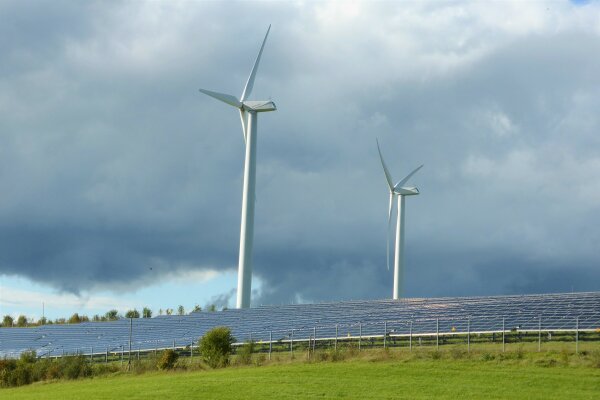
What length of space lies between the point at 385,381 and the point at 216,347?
58.2 ft

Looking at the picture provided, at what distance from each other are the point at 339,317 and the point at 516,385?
34.3 meters

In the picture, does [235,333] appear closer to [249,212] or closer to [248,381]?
[249,212]

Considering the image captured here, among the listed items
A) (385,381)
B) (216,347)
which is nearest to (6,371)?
(216,347)

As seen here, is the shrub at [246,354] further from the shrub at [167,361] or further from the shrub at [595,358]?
the shrub at [595,358]

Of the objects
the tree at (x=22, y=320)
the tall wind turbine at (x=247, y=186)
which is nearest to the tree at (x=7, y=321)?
the tree at (x=22, y=320)

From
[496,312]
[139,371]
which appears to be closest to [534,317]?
[496,312]

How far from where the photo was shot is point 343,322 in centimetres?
7769

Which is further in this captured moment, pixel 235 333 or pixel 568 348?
pixel 235 333

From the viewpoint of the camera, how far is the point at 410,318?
72062 millimetres

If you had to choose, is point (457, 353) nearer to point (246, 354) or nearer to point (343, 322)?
point (246, 354)

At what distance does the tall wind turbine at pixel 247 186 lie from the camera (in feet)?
302

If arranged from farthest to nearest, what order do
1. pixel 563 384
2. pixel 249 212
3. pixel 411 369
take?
1. pixel 249 212
2. pixel 411 369
3. pixel 563 384

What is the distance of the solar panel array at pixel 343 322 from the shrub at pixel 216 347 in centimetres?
488

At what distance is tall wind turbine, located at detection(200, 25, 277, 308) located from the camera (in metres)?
92.2
